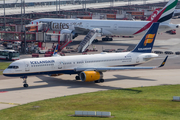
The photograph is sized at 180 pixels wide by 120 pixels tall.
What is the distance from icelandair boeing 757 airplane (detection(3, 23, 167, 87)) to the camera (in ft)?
153

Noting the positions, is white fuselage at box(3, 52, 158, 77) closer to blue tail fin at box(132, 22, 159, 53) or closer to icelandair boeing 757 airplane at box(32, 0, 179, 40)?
blue tail fin at box(132, 22, 159, 53)

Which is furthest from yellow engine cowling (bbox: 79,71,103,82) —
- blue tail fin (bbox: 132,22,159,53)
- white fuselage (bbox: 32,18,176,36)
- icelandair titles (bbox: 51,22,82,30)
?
icelandair titles (bbox: 51,22,82,30)

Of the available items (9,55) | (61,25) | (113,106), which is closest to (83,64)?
(113,106)

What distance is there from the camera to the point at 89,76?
48062 millimetres

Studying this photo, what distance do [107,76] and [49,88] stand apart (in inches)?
541

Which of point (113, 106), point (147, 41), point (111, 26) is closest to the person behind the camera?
point (113, 106)

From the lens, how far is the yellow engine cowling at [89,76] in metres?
47.9

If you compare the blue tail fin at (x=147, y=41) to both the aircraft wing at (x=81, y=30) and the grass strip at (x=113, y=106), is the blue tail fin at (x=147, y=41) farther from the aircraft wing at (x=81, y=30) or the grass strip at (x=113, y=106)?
the aircraft wing at (x=81, y=30)

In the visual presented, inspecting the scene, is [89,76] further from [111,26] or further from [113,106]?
[111,26]

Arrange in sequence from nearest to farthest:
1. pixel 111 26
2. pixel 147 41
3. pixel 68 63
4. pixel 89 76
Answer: pixel 89 76 < pixel 68 63 < pixel 147 41 < pixel 111 26

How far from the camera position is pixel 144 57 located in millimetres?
56875

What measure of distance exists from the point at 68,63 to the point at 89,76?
4.41m

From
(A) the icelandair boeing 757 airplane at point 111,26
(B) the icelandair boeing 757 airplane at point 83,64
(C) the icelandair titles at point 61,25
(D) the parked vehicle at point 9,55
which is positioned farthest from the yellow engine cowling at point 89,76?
(C) the icelandair titles at point 61,25

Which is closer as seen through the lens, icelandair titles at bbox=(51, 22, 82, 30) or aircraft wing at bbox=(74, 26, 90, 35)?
aircraft wing at bbox=(74, 26, 90, 35)
